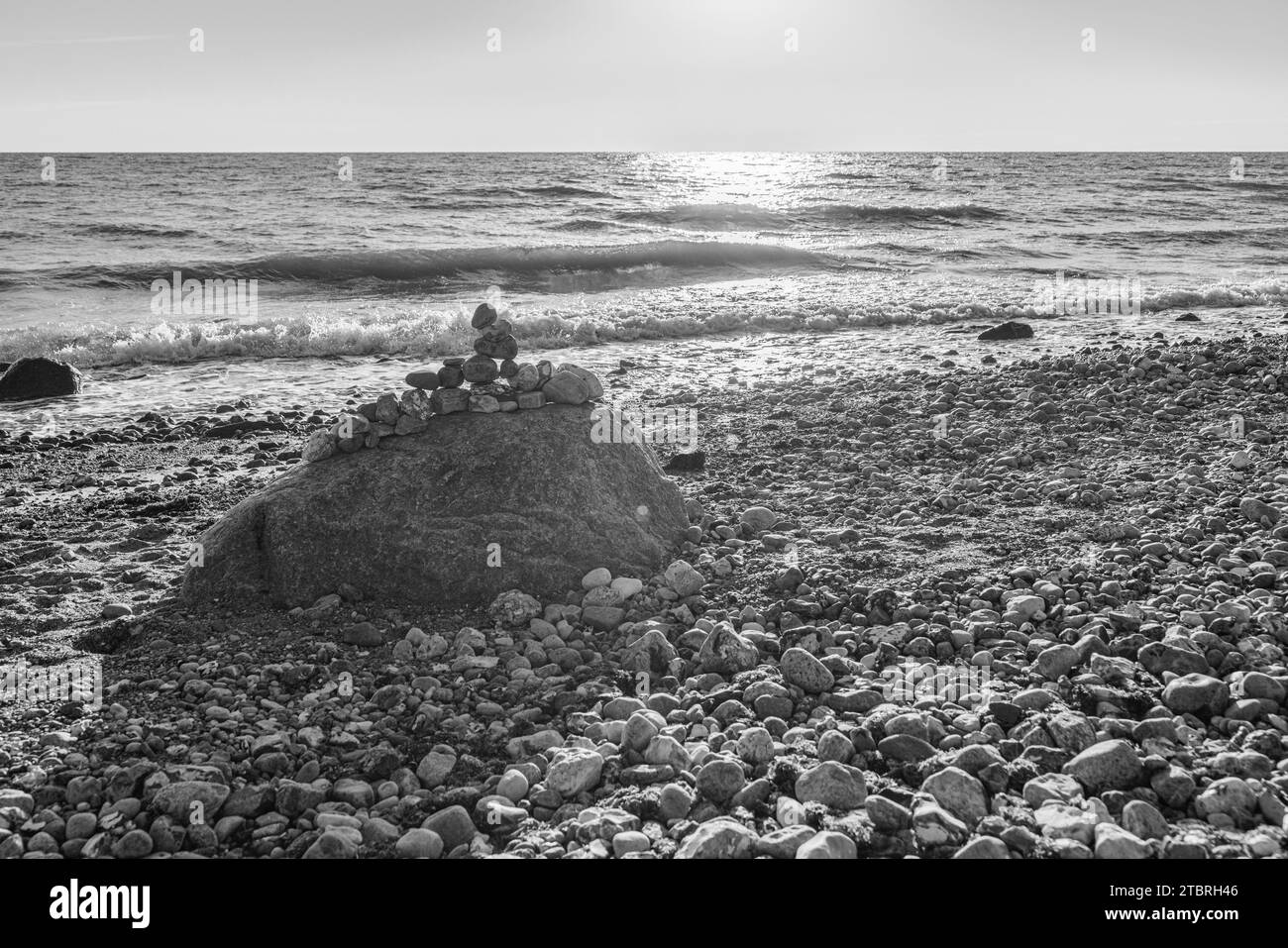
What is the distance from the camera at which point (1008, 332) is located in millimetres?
13742

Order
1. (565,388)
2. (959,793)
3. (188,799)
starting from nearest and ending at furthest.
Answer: (959,793) < (188,799) < (565,388)

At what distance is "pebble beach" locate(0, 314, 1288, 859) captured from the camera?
Answer: 311cm

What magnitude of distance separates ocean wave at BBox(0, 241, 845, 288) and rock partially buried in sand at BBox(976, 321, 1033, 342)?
9.70 meters

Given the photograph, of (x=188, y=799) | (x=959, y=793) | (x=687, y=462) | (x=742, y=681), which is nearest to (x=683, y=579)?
(x=742, y=681)

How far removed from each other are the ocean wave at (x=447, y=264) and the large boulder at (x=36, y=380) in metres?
9.99

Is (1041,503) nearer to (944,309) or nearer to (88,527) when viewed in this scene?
(88,527)

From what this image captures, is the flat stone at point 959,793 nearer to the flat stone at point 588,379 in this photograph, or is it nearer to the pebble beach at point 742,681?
the pebble beach at point 742,681

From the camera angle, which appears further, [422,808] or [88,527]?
[88,527]

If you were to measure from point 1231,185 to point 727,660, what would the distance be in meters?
53.2

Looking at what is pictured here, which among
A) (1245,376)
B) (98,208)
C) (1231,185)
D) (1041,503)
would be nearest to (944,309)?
(1245,376)

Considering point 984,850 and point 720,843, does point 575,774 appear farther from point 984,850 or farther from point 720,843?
point 984,850

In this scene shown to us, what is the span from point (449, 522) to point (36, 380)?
846 centimetres
